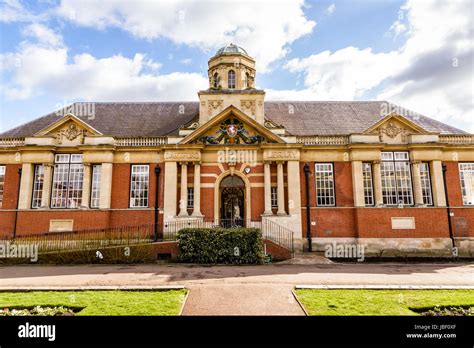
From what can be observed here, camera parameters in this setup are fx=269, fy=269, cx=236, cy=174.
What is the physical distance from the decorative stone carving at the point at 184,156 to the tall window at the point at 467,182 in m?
17.1

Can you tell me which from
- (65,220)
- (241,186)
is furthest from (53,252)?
(241,186)

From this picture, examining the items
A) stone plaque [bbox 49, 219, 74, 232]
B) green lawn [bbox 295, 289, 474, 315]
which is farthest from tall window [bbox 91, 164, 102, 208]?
green lawn [bbox 295, 289, 474, 315]

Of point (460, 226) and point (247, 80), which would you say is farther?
point (247, 80)

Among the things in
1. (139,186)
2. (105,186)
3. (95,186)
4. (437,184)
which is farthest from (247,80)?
(437,184)

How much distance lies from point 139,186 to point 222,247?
7.70 metres

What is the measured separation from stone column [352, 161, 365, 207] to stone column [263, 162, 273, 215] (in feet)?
17.4

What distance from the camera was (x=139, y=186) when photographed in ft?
57.6

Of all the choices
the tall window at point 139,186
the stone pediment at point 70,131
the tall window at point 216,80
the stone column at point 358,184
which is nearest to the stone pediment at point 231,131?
the tall window at point 139,186

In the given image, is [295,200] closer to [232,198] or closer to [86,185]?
[232,198]

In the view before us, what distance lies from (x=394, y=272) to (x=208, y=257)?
26.8 feet
